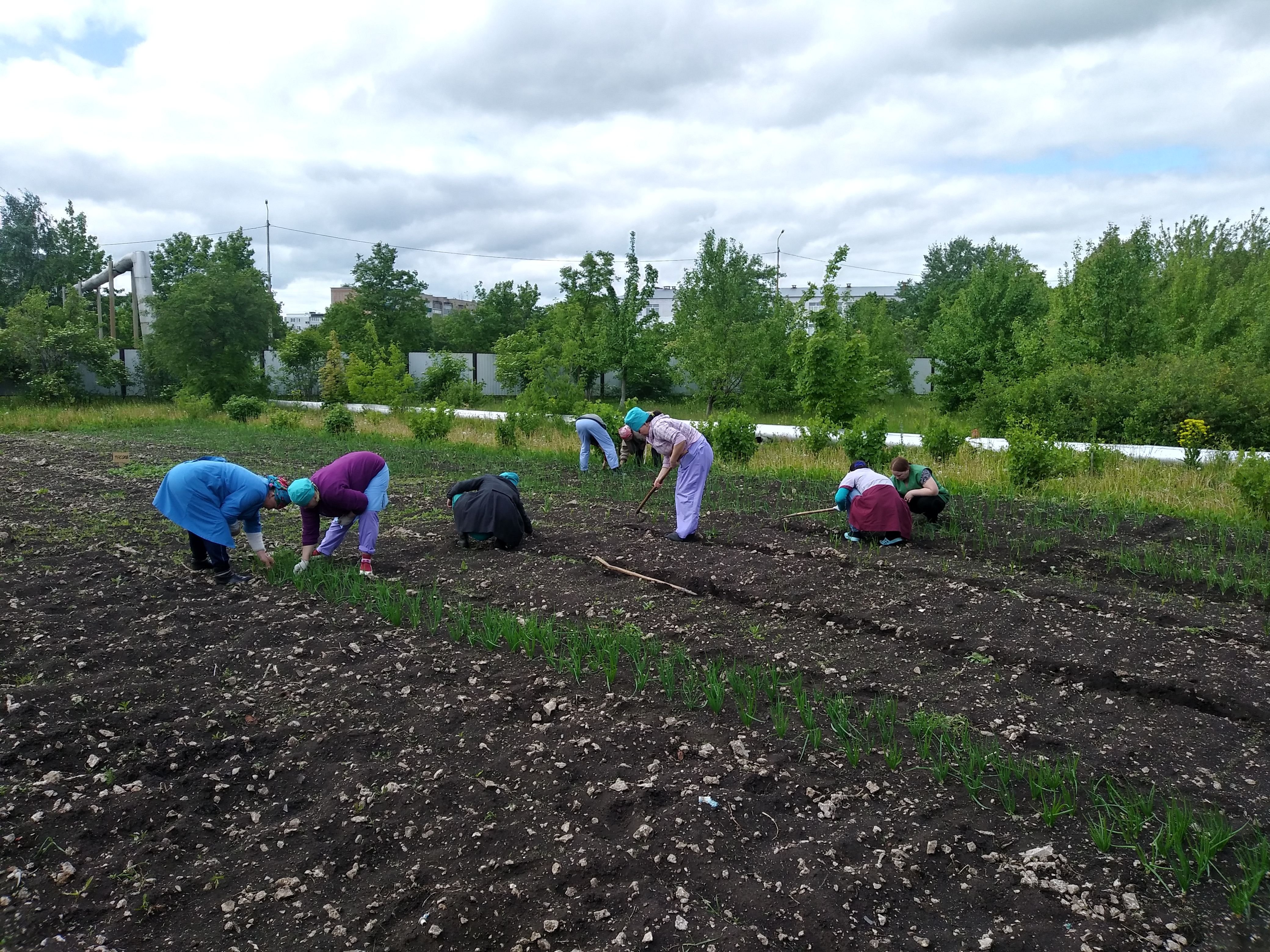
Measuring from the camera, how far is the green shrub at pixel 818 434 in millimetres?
13875

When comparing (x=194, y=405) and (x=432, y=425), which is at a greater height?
(x=194, y=405)

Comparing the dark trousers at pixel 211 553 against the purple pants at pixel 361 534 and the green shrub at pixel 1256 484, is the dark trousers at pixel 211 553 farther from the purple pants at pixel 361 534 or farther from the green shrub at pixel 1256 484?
the green shrub at pixel 1256 484

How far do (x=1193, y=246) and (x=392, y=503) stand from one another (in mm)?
33909

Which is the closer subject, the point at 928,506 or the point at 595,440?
the point at 928,506

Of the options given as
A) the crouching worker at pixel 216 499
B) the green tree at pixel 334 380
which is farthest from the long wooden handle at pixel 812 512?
the green tree at pixel 334 380

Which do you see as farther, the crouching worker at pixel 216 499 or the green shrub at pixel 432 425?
the green shrub at pixel 432 425

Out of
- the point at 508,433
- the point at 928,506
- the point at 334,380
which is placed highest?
the point at 334,380

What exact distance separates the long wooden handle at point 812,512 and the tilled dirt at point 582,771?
220 cm

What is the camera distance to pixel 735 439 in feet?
44.2

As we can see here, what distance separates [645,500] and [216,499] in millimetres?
4109

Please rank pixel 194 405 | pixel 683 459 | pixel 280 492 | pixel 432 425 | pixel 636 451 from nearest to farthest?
pixel 280 492 < pixel 683 459 < pixel 636 451 < pixel 432 425 < pixel 194 405

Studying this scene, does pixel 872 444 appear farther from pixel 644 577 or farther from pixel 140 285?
pixel 140 285

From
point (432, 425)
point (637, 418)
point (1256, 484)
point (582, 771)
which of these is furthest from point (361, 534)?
point (432, 425)

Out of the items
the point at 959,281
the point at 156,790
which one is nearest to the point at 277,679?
the point at 156,790
